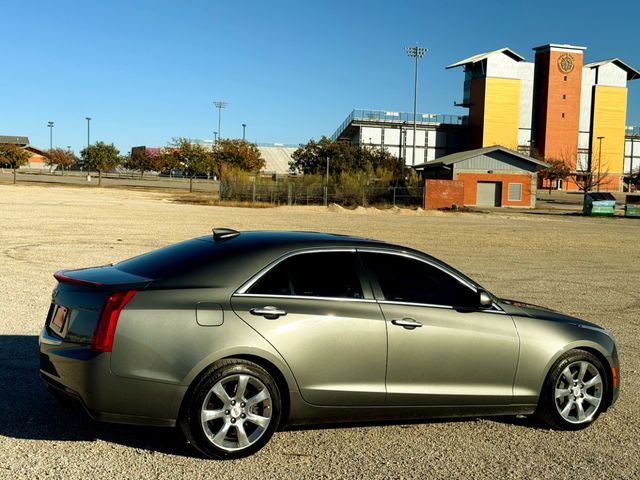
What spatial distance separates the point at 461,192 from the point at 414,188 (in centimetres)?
383

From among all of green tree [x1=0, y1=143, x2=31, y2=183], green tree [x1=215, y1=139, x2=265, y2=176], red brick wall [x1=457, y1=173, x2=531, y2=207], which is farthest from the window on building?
green tree [x1=0, y1=143, x2=31, y2=183]

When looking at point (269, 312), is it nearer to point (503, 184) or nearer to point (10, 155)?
point (503, 184)

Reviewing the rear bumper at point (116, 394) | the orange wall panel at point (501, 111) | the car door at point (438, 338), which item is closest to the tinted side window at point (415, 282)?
the car door at point (438, 338)

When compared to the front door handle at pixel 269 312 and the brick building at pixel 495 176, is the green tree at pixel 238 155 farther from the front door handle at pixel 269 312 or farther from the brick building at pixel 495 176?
the front door handle at pixel 269 312

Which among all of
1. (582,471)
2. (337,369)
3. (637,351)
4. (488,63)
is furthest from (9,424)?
(488,63)

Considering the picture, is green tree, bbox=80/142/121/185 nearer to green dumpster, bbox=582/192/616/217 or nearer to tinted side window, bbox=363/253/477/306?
green dumpster, bbox=582/192/616/217

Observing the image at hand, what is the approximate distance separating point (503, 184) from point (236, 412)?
212 feet

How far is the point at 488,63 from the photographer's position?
10619 centimetres

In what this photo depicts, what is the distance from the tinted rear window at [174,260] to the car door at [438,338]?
1.20m

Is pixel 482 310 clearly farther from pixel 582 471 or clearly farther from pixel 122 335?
pixel 122 335

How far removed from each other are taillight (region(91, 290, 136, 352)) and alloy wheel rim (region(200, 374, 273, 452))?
0.74m

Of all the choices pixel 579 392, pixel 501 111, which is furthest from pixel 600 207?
pixel 501 111

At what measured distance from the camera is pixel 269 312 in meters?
5.25

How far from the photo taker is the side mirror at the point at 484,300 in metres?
5.88
